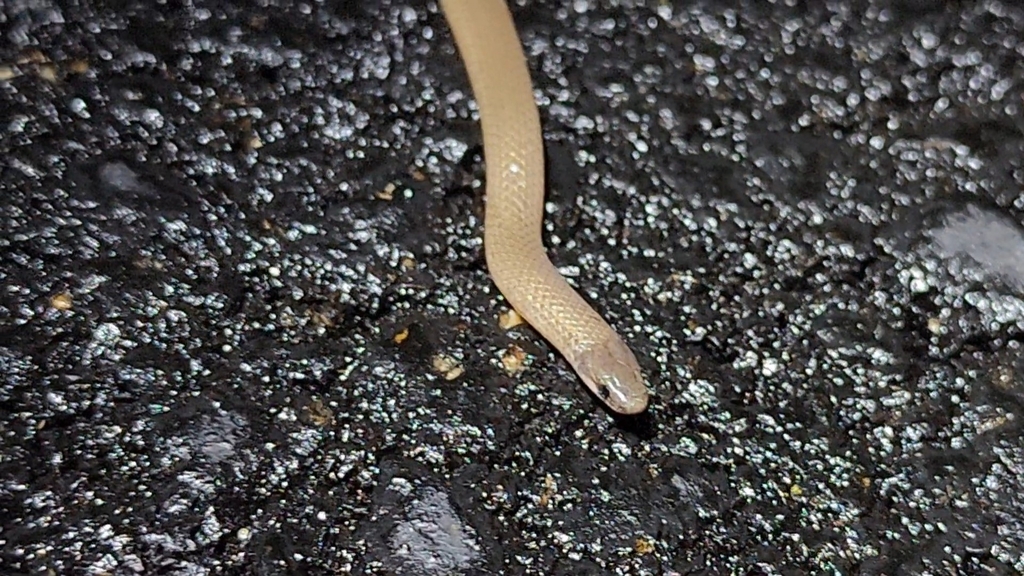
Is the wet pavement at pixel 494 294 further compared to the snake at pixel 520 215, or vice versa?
the snake at pixel 520 215

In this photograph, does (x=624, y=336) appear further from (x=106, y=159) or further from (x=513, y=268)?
(x=106, y=159)

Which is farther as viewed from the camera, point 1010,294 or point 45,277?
point 1010,294

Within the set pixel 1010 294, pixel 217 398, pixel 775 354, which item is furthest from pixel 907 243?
pixel 217 398

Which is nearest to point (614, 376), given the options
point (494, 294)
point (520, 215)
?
point (494, 294)

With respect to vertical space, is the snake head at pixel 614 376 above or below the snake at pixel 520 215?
below

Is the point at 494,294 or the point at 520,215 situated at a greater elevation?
the point at 520,215

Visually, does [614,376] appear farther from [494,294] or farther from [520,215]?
[520,215]
